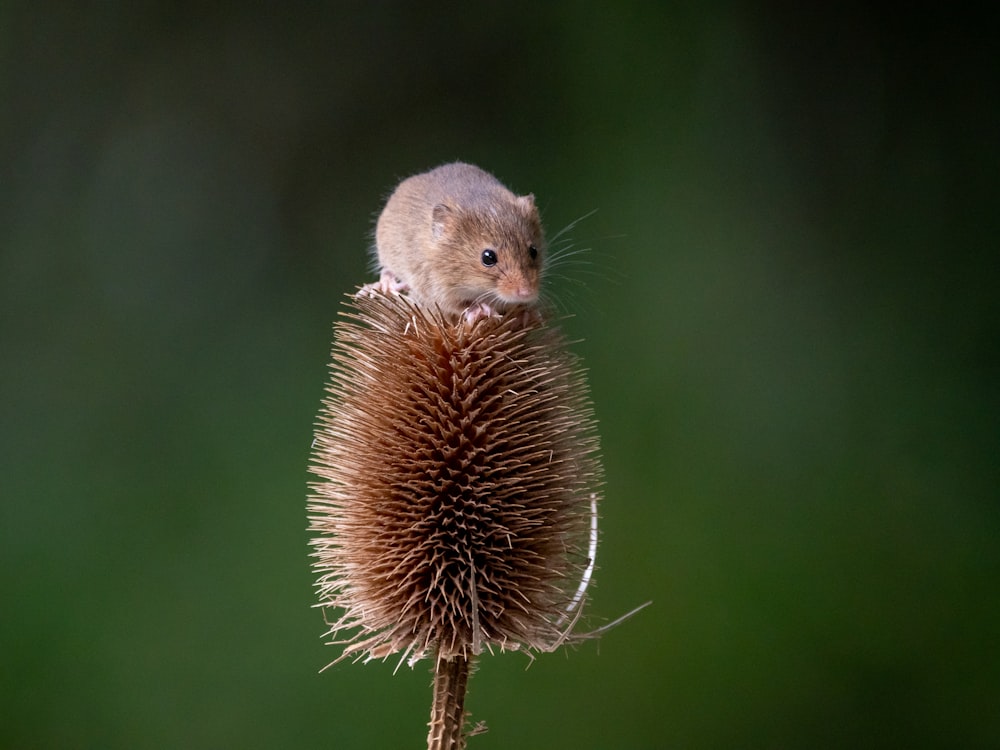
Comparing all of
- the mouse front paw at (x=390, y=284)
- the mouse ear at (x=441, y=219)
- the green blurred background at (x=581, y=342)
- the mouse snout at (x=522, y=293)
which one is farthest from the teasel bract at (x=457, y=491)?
the green blurred background at (x=581, y=342)

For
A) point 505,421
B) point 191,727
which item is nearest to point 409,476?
point 505,421

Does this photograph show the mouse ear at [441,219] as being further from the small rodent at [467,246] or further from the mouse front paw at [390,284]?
the mouse front paw at [390,284]

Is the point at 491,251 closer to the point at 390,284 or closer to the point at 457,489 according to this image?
the point at 390,284

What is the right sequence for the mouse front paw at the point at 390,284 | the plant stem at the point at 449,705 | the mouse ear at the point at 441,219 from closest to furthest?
the plant stem at the point at 449,705 → the mouse ear at the point at 441,219 → the mouse front paw at the point at 390,284

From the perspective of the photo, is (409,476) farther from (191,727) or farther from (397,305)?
(191,727)

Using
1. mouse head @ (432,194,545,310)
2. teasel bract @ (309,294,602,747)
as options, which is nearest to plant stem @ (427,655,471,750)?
teasel bract @ (309,294,602,747)

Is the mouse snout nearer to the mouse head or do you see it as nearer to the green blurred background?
the mouse head
